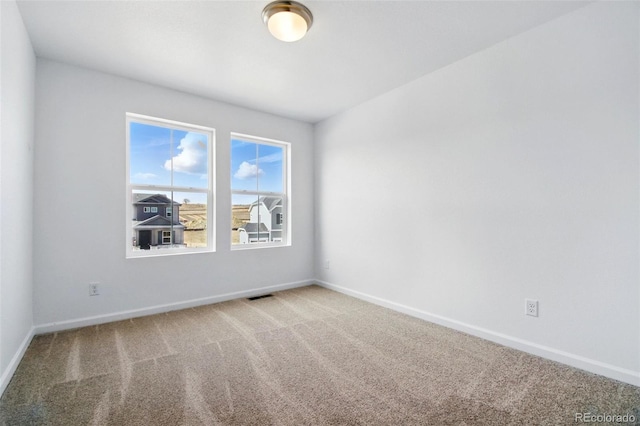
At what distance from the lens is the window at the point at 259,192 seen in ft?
13.4

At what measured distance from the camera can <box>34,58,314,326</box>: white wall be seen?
9.12 feet

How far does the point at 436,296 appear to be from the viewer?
3068mm

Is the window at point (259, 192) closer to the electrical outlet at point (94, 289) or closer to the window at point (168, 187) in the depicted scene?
the window at point (168, 187)

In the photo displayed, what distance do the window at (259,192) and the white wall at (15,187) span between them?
1990 mm

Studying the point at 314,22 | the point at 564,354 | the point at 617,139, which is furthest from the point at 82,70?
the point at 564,354

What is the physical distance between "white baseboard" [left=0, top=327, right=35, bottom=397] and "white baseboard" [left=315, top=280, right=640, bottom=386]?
3.29m

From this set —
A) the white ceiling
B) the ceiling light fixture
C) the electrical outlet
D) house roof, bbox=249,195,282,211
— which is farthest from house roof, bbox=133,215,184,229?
the ceiling light fixture

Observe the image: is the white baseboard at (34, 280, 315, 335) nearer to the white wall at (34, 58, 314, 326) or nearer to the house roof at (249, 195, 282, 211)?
the white wall at (34, 58, 314, 326)

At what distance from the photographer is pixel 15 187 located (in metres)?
2.18

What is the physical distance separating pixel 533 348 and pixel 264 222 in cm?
340

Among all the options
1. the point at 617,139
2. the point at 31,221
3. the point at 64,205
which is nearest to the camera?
the point at 617,139

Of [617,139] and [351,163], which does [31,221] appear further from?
[617,139]

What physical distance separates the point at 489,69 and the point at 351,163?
192 centimetres

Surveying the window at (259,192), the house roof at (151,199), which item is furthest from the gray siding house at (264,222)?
the house roof at (151,199)
